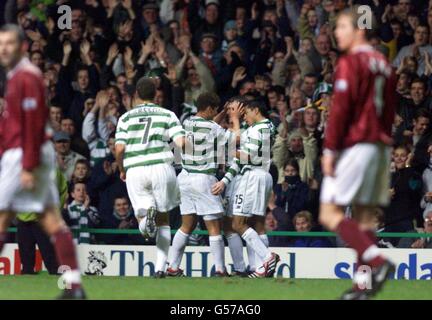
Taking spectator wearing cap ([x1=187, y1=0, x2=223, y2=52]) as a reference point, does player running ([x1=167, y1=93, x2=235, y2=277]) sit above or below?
below

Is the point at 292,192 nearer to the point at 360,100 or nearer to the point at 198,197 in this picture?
the point at 198,197

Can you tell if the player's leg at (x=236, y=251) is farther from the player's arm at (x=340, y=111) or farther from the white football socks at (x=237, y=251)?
the player's arm at (x=340, y=111)

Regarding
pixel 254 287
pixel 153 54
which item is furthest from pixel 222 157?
pixel 153 54

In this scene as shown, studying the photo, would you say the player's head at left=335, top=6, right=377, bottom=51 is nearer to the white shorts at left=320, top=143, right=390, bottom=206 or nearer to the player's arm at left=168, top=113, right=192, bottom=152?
the white shorts at left=320, top=143, right=390, bottom=206

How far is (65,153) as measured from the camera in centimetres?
2208

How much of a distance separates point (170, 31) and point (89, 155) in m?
2.90

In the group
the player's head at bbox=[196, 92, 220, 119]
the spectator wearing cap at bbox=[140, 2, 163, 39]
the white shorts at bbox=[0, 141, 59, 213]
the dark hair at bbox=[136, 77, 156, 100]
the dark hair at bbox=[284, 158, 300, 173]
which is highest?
the spectator wearing cap at bbox=[140, 2, 163, 39]

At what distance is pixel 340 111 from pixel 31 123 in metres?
2.62

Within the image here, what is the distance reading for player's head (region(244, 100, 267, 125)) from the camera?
707 inches

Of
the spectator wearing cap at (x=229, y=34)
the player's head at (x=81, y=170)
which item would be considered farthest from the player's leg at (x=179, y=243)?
the spectator wearing cap at (x=229, y=34)

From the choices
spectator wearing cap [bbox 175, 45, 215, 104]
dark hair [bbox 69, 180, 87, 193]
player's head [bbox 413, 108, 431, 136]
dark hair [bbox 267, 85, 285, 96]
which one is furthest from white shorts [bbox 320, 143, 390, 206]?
spectator wearing cap [bbox 175, 45, 215, 104]

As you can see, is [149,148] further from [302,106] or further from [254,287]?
[302,106]

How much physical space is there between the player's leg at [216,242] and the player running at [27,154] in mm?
5163

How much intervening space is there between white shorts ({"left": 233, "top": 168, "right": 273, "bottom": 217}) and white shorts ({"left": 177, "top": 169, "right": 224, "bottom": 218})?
311mm
